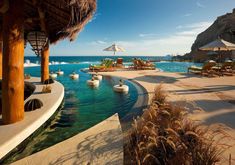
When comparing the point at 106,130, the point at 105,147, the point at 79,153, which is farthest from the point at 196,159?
the point at 106,130

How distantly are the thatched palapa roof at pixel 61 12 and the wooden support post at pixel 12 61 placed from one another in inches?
46.6

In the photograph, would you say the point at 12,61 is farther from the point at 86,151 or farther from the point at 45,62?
the point at 45,62

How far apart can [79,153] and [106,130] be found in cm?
118

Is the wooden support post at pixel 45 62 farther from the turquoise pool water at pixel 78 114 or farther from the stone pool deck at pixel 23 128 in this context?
the stone pool deck at pixel 23 128

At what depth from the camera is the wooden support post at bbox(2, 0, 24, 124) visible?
14.2ft

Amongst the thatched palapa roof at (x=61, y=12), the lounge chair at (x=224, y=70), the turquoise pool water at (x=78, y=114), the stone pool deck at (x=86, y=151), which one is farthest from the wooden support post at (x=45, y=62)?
the lounge chair at (x=224, y=70)

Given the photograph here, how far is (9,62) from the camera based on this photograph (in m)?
4.36

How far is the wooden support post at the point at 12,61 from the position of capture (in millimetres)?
4332

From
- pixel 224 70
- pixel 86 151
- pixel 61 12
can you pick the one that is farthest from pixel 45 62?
pixel 224 70

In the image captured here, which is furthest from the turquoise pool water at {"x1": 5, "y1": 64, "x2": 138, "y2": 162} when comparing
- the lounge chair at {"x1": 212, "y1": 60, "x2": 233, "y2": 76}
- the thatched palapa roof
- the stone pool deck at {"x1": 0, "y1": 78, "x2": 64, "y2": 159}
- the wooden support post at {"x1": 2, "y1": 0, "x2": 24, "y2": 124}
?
the lounge chair at {"x1": 212, "y1": 60, "x2": 233, "y2": 76}

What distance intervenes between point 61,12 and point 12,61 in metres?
2.83

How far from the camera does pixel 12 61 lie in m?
4.38

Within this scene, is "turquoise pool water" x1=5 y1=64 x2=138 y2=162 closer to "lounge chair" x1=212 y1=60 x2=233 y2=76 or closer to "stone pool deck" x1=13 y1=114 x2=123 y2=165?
"stone pool deck" x1=13 y1=114 x2=123 y2=165

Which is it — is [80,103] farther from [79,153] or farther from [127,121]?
[79,153]
